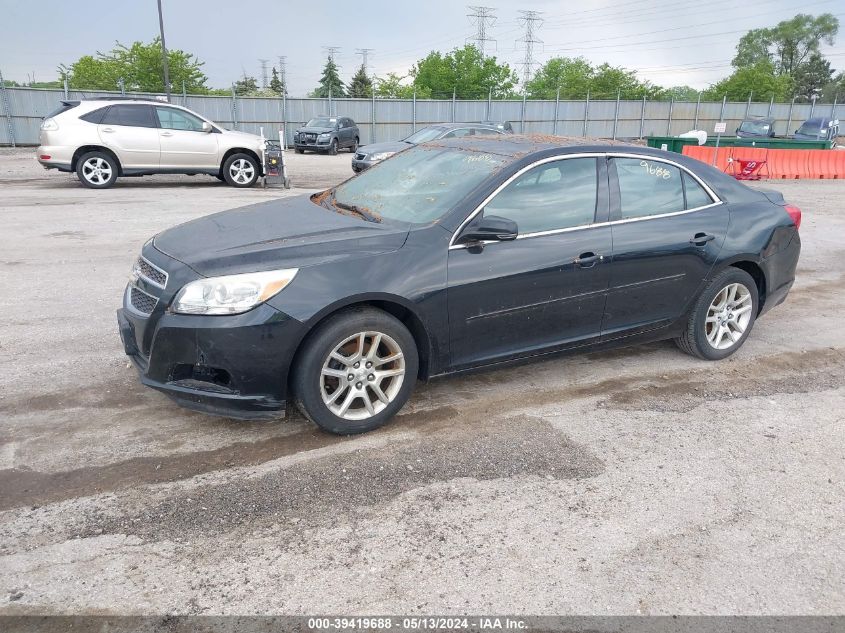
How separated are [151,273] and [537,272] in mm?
2249

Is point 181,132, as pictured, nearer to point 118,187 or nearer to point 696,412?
point 118,187

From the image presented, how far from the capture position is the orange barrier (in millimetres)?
20562

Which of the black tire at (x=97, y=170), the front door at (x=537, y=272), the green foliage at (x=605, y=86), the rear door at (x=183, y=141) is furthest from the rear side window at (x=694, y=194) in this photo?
the green foliage at (x=605, y=86)

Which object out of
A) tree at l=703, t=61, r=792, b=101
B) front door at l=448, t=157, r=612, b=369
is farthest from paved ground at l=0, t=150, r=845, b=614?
tree at l=703, t=61, r=792, b=101

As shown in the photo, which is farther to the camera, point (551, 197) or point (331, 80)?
point (331, 80)

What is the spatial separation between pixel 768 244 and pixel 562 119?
3386cm

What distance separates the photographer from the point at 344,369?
3.76 metres

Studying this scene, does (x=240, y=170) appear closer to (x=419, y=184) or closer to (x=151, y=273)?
(x=419, y=184)

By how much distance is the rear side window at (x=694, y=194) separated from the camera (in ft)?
16.2

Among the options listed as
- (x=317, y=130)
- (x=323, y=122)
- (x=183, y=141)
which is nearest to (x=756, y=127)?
(x=323, y=122)

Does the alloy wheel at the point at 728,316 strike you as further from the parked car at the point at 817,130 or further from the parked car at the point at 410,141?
the parked car at the point at 817,130

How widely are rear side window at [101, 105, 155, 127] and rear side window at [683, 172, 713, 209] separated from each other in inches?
462

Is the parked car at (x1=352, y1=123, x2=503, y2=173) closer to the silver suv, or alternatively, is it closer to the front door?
the silver suv

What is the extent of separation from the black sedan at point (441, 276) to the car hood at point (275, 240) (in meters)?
0.01
